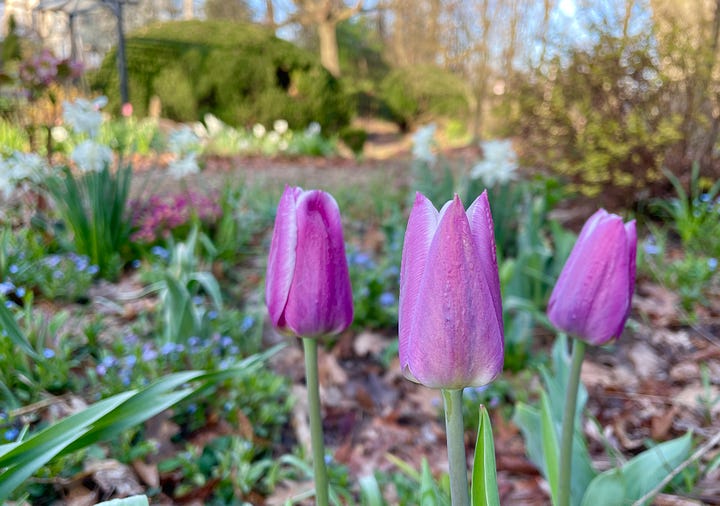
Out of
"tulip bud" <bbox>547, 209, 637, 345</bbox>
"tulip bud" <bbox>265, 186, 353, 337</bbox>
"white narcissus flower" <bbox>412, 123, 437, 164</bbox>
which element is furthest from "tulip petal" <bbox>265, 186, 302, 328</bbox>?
"white narcissus flower" <bbox>412, 123, 437, 164</bbox>

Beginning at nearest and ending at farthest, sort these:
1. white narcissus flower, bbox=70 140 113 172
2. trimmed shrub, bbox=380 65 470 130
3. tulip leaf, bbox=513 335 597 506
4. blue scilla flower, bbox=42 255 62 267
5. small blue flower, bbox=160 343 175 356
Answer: tulip leaf, bbox=513 335 597 506 < small blue flower, bbox=160 343 175 356 < blue scilla flower, bbox=42 255 62 267 < white narcissus flower, bbox=70 140 113 172 < trimmed shrub, bbox=380 65 470 130

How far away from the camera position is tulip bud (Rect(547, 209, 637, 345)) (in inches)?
29.7

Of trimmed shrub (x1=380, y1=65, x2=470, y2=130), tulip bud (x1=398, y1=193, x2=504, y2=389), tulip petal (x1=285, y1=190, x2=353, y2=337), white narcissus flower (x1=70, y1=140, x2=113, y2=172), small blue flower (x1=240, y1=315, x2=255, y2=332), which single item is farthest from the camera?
trimmed shrub (x1=380, y1=65, x2=470, y2=130)

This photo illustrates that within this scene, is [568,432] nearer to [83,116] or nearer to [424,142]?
[83,116]

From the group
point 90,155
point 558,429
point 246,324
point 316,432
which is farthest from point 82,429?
point 90,155

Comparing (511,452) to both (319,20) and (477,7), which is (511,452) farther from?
(319,20)

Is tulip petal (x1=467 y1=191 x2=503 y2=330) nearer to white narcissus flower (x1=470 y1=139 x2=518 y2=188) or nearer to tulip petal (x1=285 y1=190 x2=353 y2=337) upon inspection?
tulip petal (x1=285 y1=190 x2=353 y2=337)

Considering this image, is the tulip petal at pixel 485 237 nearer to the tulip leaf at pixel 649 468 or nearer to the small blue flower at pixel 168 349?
the tulip leaf at pixel 649 468

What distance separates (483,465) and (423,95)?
14.3 metres

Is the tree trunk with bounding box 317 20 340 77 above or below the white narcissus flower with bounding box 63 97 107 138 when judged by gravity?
above

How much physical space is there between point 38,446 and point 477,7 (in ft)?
35.1

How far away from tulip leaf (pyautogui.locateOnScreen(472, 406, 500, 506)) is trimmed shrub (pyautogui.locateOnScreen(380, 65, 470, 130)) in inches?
538

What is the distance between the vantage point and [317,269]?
72cm

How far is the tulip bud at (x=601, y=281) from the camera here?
75 cm
